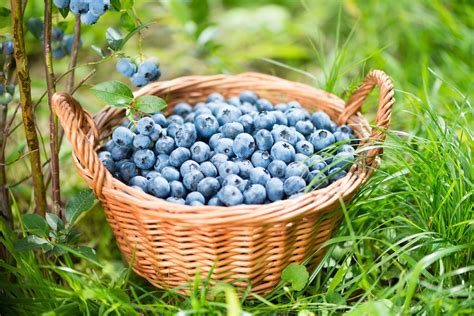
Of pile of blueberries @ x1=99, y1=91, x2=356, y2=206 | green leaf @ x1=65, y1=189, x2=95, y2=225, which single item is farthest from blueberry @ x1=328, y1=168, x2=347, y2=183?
green leaf @ x1=65, y1=189, x2=95, y2=225

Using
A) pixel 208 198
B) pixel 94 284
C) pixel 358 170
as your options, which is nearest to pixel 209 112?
pixel 208 198

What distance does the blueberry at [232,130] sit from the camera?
1.57 meters

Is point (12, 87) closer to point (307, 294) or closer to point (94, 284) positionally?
point (94, 284)

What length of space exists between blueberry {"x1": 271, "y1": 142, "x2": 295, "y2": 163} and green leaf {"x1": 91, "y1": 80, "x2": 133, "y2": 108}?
0.40 metres

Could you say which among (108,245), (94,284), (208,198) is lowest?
(108,245)

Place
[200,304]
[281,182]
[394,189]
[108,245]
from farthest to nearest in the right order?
1. [108,245]
2. [394,189]
3. [281,182]
4. [200,304]

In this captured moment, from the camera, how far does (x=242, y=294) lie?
1485mm

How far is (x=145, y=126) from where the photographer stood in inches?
60.6

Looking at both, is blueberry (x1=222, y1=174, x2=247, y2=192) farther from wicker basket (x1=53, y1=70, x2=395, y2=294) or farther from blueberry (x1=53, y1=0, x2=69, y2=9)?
blueberry (x1=53, y1=0, x2=69, y2=9)

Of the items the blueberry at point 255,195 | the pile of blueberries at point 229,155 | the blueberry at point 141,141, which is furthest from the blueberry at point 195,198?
the blueberry at point 141,141

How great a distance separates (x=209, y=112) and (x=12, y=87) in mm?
561

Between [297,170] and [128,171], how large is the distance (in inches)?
17.9

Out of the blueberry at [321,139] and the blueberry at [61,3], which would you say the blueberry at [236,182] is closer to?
the blueberry at [321,139]

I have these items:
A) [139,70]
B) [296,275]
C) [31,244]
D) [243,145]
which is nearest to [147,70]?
[139,70]
